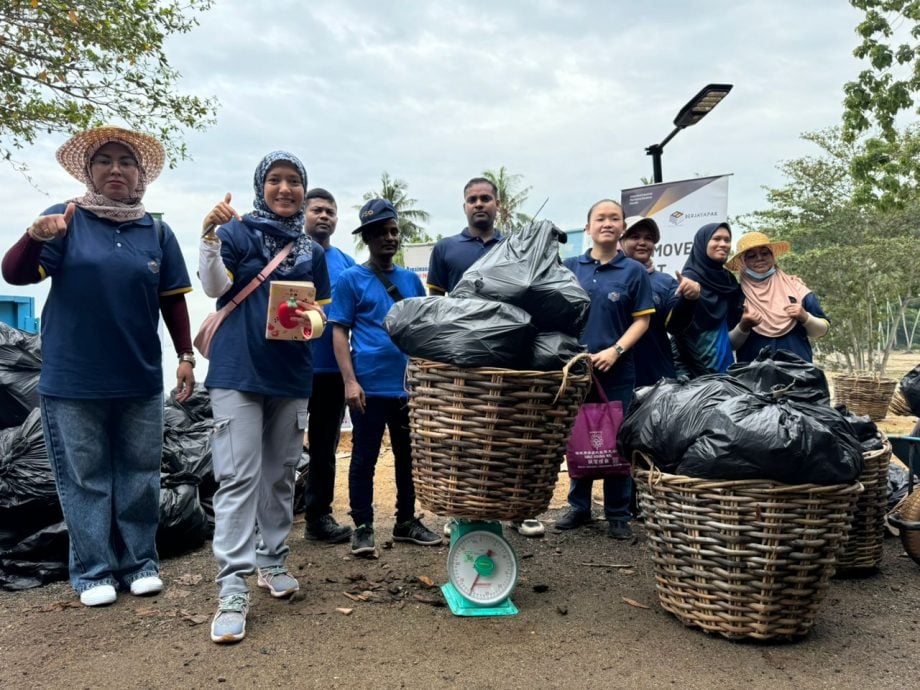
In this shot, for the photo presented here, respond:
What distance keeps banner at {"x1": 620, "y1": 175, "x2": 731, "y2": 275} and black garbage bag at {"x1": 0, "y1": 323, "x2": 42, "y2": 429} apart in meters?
5.09

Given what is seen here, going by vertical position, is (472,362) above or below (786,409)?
above

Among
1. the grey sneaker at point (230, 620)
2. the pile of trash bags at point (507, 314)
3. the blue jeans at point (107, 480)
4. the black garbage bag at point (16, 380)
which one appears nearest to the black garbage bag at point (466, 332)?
the pile of trash bags at point (507, 314)

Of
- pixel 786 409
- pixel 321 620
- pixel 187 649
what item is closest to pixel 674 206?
pixel 786 409

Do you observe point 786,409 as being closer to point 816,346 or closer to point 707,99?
point 707,99

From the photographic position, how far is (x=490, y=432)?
263cm

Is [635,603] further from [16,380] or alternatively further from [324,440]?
[16,380]

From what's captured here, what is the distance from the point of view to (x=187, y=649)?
8.61ft

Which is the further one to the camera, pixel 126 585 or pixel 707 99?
pixel 707 99

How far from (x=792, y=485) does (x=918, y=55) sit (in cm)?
1192

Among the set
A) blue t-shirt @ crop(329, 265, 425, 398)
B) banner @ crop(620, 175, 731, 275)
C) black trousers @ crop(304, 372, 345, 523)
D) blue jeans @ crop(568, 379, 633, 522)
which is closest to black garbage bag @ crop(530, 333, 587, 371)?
blue t-shirt @ crop(329, 265, 425, 398)

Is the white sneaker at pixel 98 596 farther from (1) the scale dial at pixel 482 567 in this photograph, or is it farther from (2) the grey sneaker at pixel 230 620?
(1) the scale dial at pixel 482 567

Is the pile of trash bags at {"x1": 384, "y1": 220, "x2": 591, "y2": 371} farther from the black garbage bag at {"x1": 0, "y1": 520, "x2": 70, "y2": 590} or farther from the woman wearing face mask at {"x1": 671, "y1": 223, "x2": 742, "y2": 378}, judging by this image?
the black garbage bag at {"x1": 0, "y1": 520, "x2": 70, "y2": 590}

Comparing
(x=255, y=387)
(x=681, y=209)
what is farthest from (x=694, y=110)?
(x=255, y=387)

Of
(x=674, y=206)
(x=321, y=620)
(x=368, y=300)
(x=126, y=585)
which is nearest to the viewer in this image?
(x=321, y=620)
